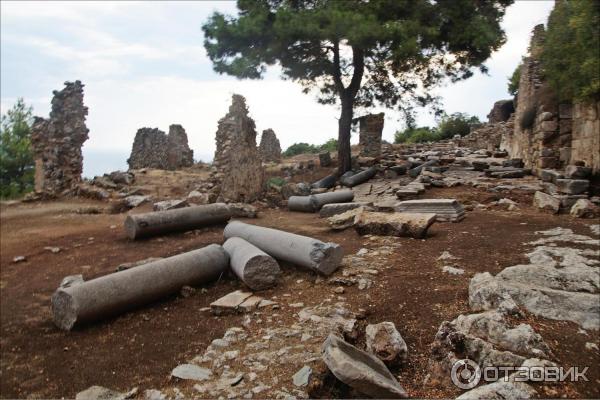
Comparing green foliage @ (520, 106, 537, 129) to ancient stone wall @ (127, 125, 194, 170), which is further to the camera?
ancient stone wall @ (127, 125, 194, 170)

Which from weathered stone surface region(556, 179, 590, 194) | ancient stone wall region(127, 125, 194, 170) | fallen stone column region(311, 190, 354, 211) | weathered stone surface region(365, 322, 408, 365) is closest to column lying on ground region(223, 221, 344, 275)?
weathered stone surface region(365, 322, 408, 365)

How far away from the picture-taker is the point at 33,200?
16.0 meters

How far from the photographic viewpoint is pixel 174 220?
8461 millimetres

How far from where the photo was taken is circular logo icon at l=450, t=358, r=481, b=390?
2801 mm

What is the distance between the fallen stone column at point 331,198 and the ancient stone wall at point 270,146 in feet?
44.0

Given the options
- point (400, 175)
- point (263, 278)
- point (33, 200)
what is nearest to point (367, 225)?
point (263, 278)

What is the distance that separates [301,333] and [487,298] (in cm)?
175

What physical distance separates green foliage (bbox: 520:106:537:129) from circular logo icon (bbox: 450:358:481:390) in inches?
462

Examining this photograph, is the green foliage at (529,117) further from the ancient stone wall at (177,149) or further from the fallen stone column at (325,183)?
the ancient stone wall at (177,149)

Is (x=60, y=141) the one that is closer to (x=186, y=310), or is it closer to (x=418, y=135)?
(x=186, y=310)

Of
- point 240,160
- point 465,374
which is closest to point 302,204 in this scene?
point 240,160

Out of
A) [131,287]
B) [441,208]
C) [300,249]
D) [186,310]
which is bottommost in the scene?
[186,310]

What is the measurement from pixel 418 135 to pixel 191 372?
2904cm

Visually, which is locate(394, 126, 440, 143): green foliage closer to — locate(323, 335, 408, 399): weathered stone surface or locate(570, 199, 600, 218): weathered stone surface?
locate(570, 199, 600, 218): weathered stone surface
